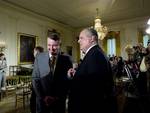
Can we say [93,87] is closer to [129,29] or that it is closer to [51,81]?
[51,81]

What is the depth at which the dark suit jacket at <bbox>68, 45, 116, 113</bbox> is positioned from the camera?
1.65 metres

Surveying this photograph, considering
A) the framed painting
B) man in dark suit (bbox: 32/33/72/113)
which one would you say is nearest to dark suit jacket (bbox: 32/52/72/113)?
man in dark suit (bbox: 32/33/72/113)

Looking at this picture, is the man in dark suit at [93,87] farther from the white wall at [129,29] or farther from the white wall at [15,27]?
the white wall at [129,29]

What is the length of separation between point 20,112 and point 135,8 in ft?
22.7

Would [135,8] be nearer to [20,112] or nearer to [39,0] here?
[39,0]

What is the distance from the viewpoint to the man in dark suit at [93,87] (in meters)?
1.65

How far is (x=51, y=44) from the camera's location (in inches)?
79.9

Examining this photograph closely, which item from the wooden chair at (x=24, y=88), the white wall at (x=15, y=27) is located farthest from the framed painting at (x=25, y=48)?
the wooden chair at (x=24, y=88)

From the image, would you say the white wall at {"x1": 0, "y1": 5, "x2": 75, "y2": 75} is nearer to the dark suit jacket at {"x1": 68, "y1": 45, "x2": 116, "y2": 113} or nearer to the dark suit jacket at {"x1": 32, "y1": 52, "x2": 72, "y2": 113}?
the dark suit jacket at {"x1": 32, "y1": 52, "x2": 72, "y2": 113}

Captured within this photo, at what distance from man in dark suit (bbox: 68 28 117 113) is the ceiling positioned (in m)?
6.02

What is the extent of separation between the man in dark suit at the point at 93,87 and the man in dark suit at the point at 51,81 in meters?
0.26

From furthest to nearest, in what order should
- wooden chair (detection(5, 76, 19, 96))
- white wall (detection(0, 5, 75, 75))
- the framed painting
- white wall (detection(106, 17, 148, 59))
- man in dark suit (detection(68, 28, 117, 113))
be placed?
white wall (detection(106, 17, 148, 59)) < the framed painting < white wall (detection(0, 5, 75, 75)) < wooden chair (detection(5, 76, 19, 96)) < man in dark suit (detection(68, 28, 117, 113))

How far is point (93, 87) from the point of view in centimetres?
164

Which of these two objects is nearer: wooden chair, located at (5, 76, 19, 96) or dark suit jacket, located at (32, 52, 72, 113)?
dark suit jacket, located at (32, 52, 72, 113)
